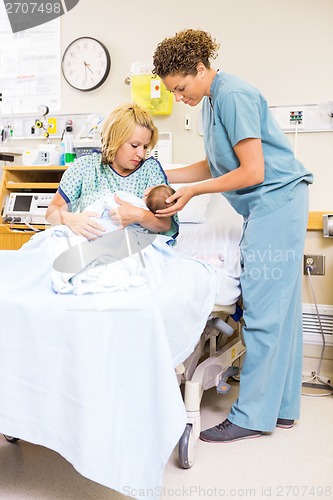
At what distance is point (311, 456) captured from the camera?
5.61ft

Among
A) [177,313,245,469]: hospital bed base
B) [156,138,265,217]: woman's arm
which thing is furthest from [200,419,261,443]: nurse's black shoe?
[156,138,265,217]: woman's arm

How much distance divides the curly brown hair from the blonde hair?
176mm

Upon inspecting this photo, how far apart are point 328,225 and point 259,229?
2.73 feet

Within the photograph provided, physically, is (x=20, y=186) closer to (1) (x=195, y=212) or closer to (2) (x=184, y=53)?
(1) (x=195, y=212)

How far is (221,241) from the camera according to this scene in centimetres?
213

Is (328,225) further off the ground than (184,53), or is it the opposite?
(184,53)

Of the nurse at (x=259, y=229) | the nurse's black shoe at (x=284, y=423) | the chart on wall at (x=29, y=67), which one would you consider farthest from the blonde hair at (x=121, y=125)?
the chart on wall at (x=29, y=67)

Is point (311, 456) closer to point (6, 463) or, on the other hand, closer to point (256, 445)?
point (256, 445)

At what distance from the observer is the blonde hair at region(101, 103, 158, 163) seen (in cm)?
180

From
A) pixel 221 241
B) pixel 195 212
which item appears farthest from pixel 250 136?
pixel 195 212

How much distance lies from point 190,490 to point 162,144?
6.22ft

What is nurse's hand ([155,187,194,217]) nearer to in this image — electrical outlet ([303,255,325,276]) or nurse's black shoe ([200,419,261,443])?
nurse's black shoe ([200,419,261,443])

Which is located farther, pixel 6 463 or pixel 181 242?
pixel 181 242

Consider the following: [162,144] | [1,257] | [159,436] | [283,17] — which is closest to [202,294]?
[159,436]
